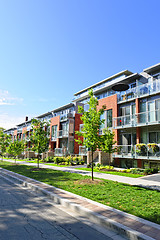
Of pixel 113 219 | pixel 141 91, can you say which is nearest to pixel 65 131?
pixel 141 91

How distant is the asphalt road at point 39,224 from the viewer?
12.9 feet

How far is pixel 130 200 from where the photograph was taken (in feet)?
20.9

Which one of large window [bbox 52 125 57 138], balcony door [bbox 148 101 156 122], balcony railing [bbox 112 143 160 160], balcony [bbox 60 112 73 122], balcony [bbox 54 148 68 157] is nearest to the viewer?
balcony railing [bbox 112 143 160 160]

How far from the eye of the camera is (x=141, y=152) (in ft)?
53.0

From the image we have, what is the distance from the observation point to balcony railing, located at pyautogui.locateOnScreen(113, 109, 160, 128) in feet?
53.1

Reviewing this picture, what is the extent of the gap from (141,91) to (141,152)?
22.2ft

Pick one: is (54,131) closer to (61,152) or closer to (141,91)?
(61,152)

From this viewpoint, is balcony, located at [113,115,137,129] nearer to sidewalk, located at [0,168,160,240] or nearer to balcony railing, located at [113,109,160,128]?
balcony railing, located at [113,109,160,128]

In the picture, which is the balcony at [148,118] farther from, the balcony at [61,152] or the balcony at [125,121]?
the balcony at [61,152]

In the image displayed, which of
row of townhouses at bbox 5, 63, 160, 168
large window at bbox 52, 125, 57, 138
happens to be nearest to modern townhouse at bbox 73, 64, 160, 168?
row of townhouses at bbox 5, 63, 160, 168

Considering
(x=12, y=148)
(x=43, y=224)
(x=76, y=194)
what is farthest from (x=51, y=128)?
(x=43, y=224)

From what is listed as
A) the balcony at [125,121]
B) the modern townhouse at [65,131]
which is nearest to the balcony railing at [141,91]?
the balcony at [125,121]

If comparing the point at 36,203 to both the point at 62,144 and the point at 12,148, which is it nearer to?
the point at 12,148

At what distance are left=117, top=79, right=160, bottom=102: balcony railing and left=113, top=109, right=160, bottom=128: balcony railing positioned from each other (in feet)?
7.41
